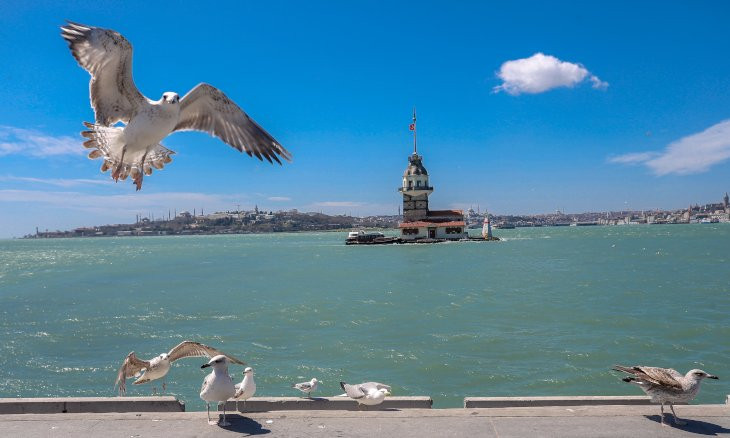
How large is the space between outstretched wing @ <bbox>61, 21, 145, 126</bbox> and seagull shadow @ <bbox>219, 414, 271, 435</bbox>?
3.36 m

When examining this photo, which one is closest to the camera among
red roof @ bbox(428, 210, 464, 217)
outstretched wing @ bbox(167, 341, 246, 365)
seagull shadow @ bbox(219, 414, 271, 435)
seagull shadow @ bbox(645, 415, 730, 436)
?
seagull shadow @ bbox(645, 415, 730, 436)

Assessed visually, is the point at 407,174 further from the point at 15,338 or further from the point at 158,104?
the point at 158,104

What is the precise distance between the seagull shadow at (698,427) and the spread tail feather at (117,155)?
534 centimetres

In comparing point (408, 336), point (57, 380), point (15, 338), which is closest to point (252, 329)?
point (408, 336)

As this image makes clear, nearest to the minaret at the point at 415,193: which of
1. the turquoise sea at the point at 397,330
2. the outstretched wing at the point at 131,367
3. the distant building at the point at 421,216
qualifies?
the distant building at the point at 421,216

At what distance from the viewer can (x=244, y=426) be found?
575 cm

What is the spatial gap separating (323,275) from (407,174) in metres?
45.1

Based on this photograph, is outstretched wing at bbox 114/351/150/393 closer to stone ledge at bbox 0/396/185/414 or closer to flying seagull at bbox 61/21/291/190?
stone ledge at bbox 0/396/185/414

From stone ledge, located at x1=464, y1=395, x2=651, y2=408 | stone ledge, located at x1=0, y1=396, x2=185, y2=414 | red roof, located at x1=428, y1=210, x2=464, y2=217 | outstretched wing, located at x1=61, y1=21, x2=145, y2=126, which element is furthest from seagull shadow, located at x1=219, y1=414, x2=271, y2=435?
red roof, located at x1=428, y1=210, x2=464, y2=217

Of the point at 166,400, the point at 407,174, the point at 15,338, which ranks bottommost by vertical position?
the point at 15,338

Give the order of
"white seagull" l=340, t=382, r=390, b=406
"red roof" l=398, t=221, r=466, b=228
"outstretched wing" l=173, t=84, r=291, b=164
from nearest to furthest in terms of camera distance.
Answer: "outstretched wing" l=173, t=84, r=291, b=164
"white seagull" l=340, t=382, r=390, b=406
"red roof" l=398, t=221, r=466, b=228

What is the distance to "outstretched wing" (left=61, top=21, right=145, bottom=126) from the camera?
3.34m

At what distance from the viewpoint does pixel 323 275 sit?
133 feet

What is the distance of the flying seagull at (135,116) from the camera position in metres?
3.26
